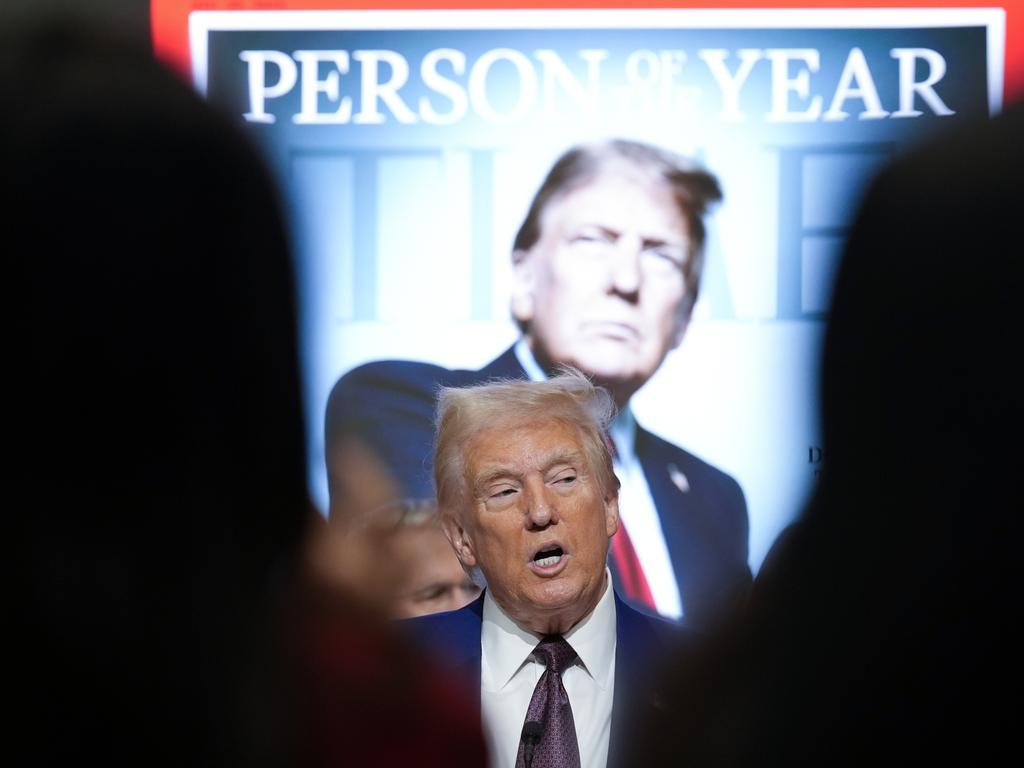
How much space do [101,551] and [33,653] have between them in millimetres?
95

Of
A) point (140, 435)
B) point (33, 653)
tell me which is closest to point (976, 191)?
point (140, 435)

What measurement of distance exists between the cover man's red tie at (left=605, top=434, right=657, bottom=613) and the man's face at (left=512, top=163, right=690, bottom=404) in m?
0.16

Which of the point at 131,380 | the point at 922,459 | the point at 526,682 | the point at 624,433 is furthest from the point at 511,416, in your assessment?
the point at 131,380

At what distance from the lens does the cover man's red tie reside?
214 cm

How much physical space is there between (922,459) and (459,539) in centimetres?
112

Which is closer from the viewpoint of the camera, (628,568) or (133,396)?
(133,396)

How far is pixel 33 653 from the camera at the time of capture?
74 cm

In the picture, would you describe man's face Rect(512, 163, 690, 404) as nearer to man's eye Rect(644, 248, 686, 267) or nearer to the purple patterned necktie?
man's eye Rect(644, 248, 686, 267)

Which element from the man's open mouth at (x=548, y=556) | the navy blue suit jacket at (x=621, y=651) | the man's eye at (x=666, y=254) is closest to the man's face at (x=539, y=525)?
the man's open mouth at (x=548, y=556)

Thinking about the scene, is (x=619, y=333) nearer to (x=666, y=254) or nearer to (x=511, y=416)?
(x=666, y=254)

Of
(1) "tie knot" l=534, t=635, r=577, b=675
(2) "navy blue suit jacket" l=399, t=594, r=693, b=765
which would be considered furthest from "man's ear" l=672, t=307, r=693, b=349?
(1) "tie knot" l=534, t=635, r=577, b=675

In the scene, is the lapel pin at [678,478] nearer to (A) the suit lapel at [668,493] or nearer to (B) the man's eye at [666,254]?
(A) the suit lapel at [668,493]

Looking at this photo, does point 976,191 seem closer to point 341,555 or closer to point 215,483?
point 215,483

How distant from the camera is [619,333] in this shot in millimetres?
2199
